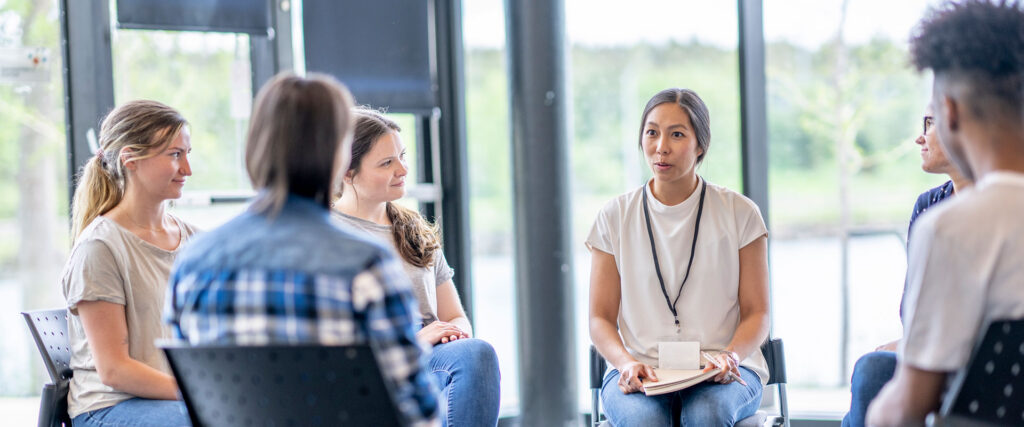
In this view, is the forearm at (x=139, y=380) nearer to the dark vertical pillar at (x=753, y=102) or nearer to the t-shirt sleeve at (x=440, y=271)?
the t-shirt sleeve at (x=440, y=271)

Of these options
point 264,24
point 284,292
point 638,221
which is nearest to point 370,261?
point 284,292

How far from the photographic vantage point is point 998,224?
1.33 metres

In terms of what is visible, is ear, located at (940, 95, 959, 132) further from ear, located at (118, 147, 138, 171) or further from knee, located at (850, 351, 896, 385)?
ear, located at (118, 147, 138, 171)

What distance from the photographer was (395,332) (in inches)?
53.9

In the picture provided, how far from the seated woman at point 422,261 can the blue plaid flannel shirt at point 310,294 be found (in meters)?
0.99

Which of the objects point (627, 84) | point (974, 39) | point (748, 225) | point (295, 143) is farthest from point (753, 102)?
point (295, 143)

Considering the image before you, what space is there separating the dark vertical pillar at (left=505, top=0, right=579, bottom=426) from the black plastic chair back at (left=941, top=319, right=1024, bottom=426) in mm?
2229

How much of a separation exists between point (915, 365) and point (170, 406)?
164 cm

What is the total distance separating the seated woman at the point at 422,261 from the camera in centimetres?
241

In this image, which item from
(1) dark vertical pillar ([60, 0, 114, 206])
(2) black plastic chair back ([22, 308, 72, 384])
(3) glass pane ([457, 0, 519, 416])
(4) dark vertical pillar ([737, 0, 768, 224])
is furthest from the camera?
(3) glass pane ([457, 0, 519, 416])

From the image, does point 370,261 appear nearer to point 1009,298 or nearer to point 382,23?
point 1009,298

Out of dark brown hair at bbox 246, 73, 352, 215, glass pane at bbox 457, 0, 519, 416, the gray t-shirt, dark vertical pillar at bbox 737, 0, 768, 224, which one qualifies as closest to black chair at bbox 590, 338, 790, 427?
the gray t-shirt

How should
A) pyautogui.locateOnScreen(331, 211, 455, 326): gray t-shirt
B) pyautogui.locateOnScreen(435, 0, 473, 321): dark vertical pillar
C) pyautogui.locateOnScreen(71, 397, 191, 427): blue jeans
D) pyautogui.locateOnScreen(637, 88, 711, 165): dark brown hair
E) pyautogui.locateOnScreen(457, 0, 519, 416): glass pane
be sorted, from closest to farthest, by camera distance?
pyautogui.locateOnScreen(71, 397, 191, 427): blue jeans < pyautogui.locateOnScreen(637, 88, 711, 165): dark brown hair < pyautogui.locateOnScreen(331, 211, 455, 326): gray t-shirt < pyautogui.locateOnScreen(435, 0, 473, 321): dark vertical pillar < pyautogui.locateOnScreen(457, 0, 519, 416): glass pane

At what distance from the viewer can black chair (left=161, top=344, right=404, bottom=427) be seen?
4.39ft
